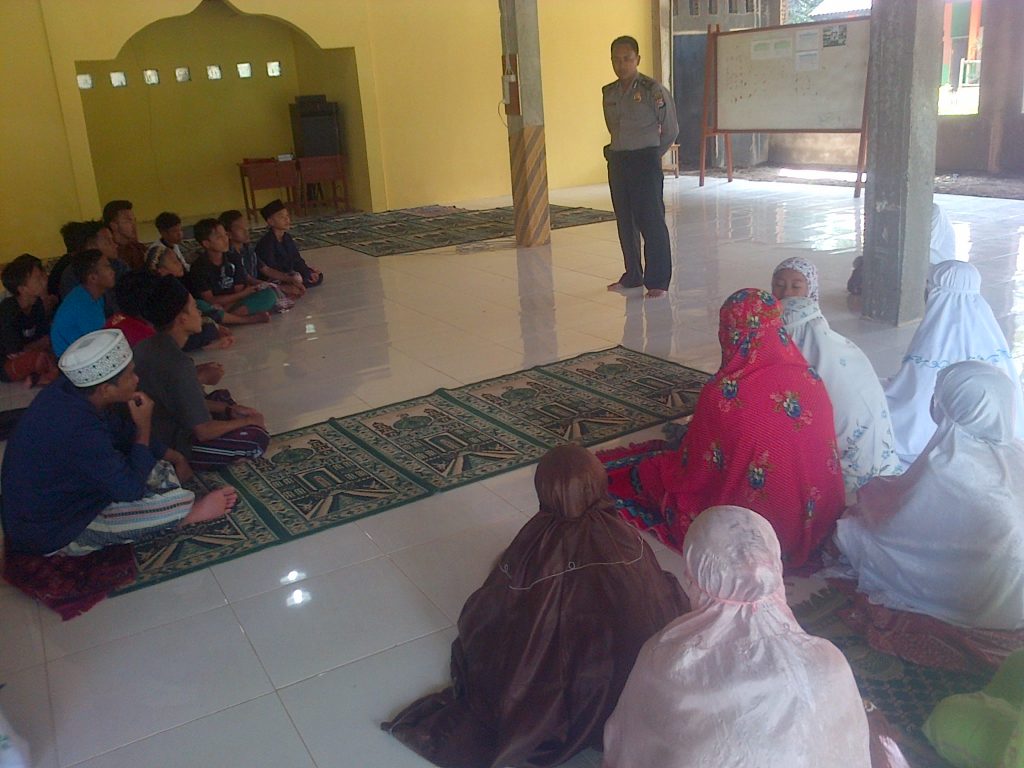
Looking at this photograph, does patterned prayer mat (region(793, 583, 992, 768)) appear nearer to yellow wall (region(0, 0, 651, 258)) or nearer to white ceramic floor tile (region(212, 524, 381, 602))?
white ceramic floor tile (region(212, 524, 381, 602))

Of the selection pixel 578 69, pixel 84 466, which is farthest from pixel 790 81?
pixel 84 466

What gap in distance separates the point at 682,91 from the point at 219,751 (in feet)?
38.6

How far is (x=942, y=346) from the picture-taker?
125 inches

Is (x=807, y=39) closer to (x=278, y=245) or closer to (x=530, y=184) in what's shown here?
(x=530, y=184)

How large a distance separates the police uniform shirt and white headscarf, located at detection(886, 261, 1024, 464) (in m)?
2.71

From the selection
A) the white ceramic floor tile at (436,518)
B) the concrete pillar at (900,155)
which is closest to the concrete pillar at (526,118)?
the concrete pillar at (900,155)

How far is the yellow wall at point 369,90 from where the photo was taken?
8.77 metres

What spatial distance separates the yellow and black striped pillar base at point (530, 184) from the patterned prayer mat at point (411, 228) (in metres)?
0.69

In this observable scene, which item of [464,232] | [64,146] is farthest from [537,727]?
[64,146]

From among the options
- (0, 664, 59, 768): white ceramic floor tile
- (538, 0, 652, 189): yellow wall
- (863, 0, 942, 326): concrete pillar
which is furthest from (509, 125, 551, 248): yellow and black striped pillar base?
(0, 664, 59, 768): white ceramic floor tile

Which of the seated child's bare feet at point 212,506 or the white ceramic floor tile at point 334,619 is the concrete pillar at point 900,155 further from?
the seated child's bare feet at point 212,506

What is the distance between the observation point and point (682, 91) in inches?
486

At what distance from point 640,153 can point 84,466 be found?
409 centimetres

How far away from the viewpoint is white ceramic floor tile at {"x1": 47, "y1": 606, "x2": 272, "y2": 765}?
2.15 metres
